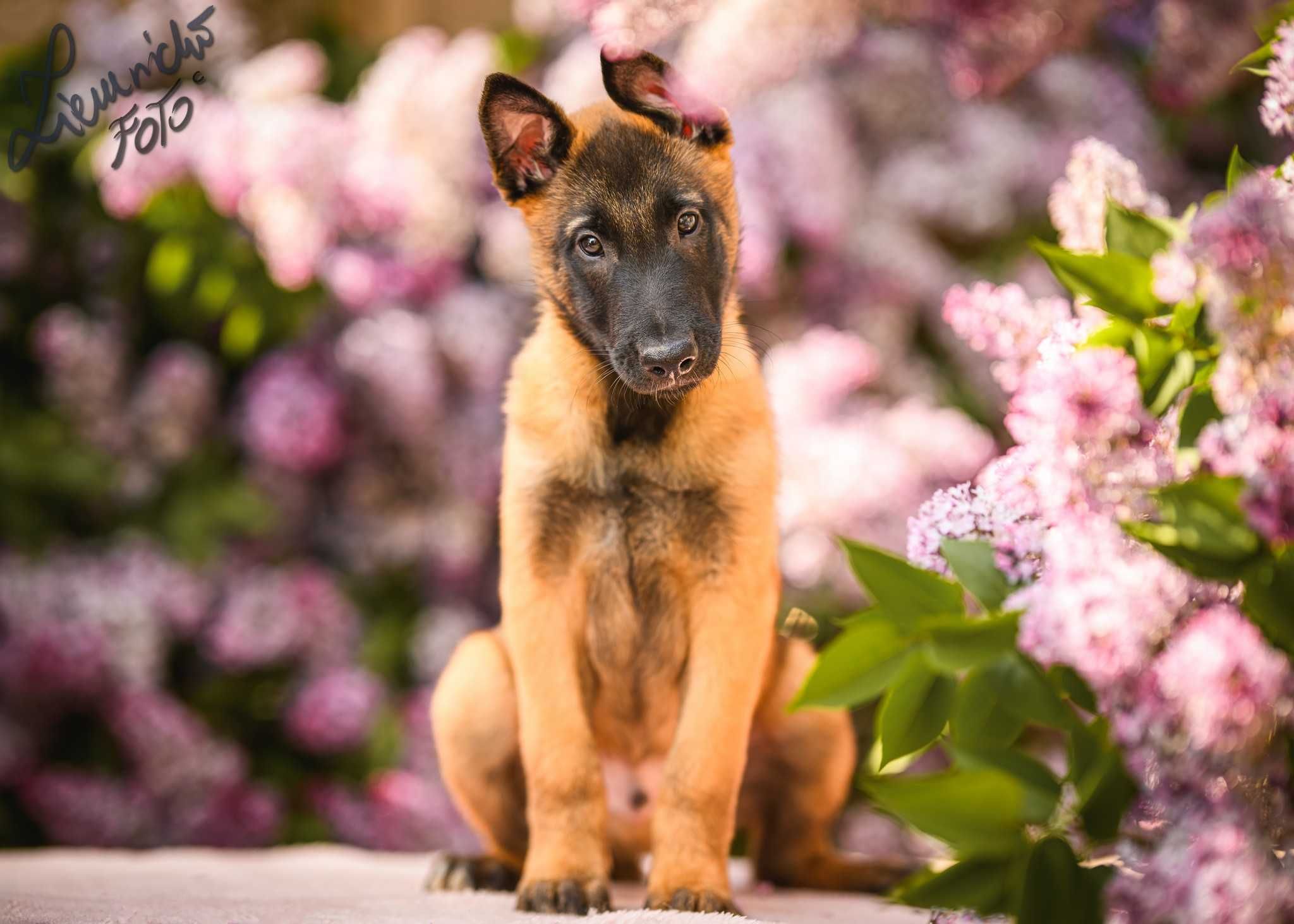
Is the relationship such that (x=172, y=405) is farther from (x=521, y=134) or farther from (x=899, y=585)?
(x=899, y=585)

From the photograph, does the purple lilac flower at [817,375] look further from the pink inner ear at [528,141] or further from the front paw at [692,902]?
the front paw at [692,902]

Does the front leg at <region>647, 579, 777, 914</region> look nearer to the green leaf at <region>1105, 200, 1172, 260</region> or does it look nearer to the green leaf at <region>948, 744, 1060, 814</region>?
the green leaf at <region>948, 744, 1060, 814</region>

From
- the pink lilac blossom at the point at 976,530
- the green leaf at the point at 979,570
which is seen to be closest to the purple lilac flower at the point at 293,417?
the pink lilac blossom at the point at 976,530

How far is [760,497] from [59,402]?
267 cm

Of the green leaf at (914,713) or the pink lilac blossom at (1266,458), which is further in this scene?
the green leaf at (914,713)

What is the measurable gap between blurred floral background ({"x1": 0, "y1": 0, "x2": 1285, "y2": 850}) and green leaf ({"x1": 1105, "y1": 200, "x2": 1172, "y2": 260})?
1.70 metres

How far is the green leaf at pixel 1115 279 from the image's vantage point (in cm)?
155

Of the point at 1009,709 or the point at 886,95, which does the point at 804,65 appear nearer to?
the point at 886,95

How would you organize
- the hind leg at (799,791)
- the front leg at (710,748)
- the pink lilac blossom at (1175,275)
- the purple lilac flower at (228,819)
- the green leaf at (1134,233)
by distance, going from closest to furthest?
1. the pink lilac blossom at (1175,275)
2. the green leaf at (1134,233)
3. the front leg at (710,748)
4. the hind leg at (799,791)
5. the purple lilac flower at (228,819)

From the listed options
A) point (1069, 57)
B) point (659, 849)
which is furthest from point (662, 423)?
point (1069, 57)

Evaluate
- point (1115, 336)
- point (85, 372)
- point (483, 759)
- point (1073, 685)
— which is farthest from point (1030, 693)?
point (85, 372)

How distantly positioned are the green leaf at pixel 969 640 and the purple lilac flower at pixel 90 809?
3.08 m

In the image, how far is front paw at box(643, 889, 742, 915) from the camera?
6.37 ft
